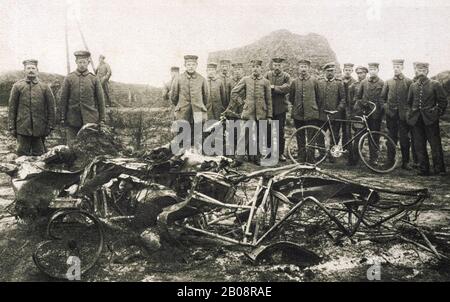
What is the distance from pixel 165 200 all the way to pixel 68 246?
1019 millimetres

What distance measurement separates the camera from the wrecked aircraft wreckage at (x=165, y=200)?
14.3 feet

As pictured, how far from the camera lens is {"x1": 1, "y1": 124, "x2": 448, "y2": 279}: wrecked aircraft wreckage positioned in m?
4.37

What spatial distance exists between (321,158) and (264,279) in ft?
15.7

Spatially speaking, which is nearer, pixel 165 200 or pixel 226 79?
pixel 165 200

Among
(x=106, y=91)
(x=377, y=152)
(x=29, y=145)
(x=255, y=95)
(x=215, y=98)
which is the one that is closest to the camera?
(x=29, y=145)

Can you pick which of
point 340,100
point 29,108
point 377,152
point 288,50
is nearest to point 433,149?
point 377,152

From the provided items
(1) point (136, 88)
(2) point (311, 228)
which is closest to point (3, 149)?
(1) point (136, 88)

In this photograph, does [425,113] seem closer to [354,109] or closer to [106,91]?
[354,109]

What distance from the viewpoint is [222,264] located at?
4.39 m

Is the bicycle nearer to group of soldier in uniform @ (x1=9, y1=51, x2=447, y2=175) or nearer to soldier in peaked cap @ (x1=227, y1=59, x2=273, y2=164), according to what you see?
group of soldier in uniform @ (x1=9, y1=51, x2=447, y2=175)

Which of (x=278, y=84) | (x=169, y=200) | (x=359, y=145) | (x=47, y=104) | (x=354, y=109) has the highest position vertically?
(x=278, y=84)

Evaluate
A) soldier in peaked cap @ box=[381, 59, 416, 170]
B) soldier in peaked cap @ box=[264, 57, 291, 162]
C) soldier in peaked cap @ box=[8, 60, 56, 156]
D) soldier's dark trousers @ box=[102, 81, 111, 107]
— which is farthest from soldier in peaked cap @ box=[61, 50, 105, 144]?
soldier in peaked cap @ box=[381, 59, 416, 170]

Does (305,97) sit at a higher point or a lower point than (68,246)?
higher

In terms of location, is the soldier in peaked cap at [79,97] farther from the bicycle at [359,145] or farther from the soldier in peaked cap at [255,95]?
the bicycle at [359,145]
